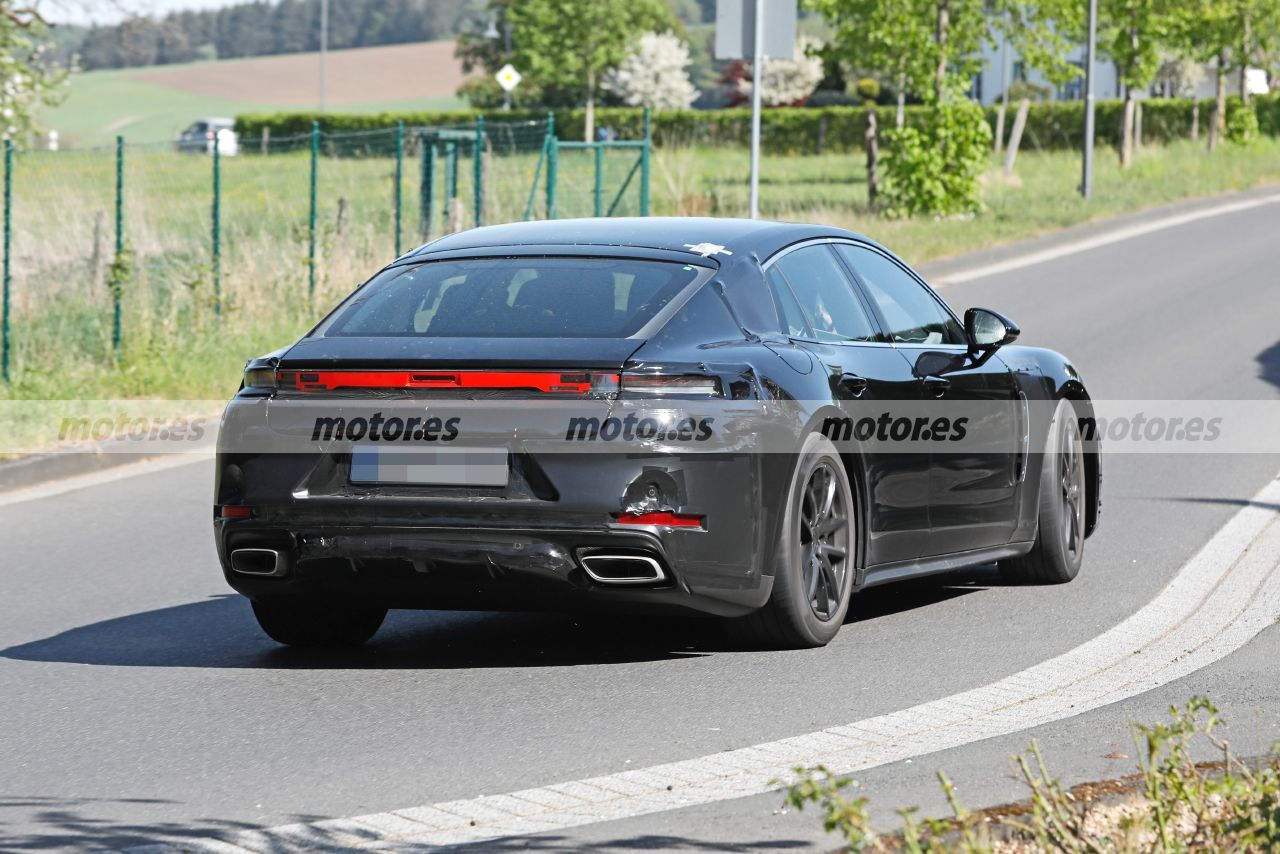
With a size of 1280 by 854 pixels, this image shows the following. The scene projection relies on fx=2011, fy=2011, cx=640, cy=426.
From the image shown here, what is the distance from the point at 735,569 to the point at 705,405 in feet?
1.75

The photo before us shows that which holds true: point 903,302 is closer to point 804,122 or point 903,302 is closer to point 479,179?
point 479,179

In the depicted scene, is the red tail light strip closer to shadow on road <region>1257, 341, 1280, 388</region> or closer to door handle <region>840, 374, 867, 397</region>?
door handle <region>840, 374, 867, 397</region>

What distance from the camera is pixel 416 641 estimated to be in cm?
734

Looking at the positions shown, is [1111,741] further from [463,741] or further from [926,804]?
[463,741]

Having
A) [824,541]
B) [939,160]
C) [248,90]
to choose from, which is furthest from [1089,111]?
[248,90]

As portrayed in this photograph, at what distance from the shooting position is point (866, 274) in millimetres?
7805

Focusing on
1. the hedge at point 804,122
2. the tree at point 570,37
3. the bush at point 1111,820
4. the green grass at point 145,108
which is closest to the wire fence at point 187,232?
the bush at point 1111,820

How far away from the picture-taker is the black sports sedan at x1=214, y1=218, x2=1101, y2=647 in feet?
20.4

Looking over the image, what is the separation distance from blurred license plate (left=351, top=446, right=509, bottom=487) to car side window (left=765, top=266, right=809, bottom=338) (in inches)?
49.5

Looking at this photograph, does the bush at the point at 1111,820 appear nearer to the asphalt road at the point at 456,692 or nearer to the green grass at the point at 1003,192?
the asphalt road at the point at 456,692

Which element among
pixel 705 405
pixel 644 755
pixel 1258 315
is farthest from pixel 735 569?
pixel 1258 315

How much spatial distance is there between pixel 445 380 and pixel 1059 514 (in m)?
3.20

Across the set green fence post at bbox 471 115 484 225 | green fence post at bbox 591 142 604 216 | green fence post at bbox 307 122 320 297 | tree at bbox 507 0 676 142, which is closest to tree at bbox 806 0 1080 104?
green fence post at bbox 591 142 604 216

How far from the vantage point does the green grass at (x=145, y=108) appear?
113562 mm
